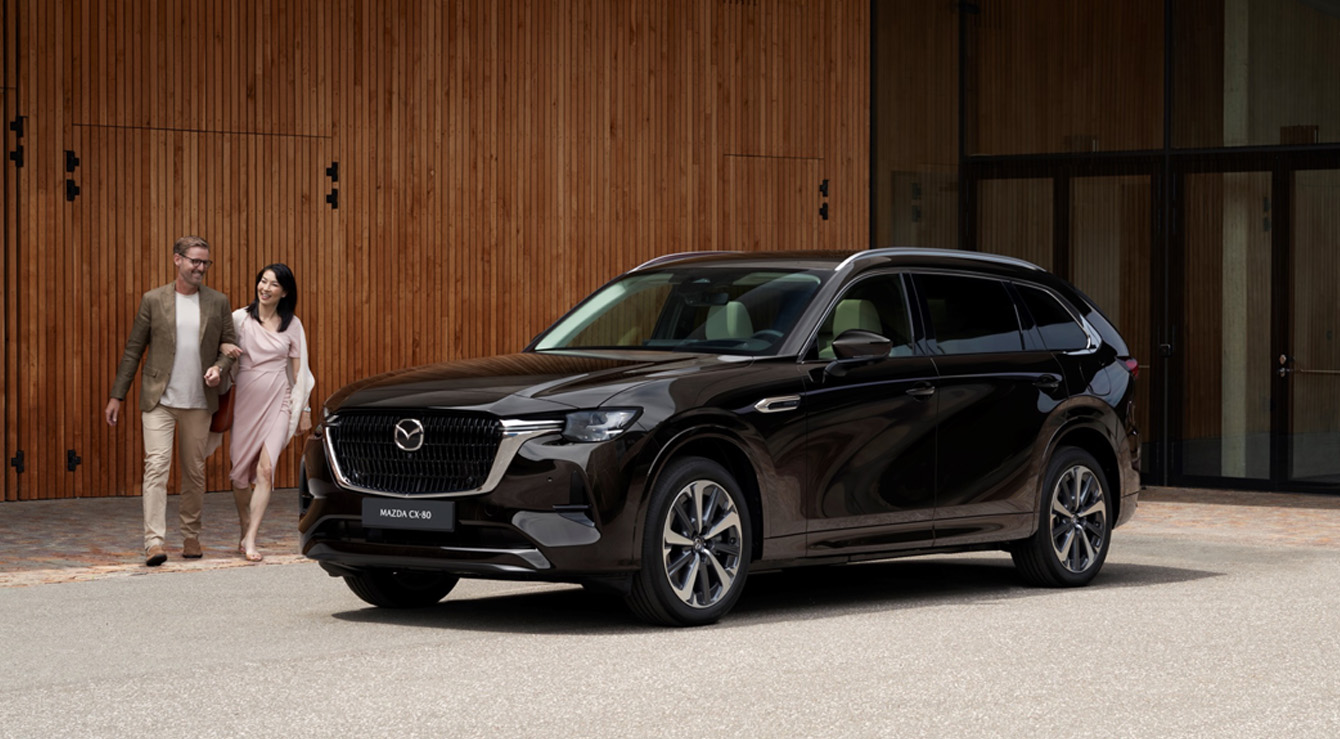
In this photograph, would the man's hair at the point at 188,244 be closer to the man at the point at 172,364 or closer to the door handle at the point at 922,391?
the man at the point at 172,364

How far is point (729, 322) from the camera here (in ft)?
33.0

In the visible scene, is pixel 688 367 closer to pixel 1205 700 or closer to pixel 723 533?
pixel 723 533

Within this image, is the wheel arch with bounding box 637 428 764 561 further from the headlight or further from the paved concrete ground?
the paved concrete ground

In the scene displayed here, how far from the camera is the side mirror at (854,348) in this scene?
383 inches

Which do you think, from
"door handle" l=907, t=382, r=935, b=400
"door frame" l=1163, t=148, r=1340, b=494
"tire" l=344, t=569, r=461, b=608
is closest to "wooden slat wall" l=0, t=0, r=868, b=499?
"door frame" l=1163, t=148, r=1340, b=494

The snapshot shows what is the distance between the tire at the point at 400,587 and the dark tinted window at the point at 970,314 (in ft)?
9.18

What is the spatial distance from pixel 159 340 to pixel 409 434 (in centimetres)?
347

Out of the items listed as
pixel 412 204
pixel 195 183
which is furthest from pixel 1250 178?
pixel 195 183

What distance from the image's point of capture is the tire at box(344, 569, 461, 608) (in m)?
10.0

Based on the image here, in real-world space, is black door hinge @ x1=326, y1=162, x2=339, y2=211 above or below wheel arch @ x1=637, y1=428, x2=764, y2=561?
above

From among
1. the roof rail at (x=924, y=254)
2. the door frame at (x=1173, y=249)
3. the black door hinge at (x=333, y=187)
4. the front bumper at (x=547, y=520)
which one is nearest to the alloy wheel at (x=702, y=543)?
the front bumper at (x=547, y=520)

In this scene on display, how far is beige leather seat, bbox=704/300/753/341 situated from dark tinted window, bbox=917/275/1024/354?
1093 mm

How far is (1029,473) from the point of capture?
10.9 metres

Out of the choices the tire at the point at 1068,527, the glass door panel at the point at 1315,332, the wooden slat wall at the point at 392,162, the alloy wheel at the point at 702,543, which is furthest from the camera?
the glass door panel at the point at 1315,332
